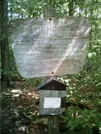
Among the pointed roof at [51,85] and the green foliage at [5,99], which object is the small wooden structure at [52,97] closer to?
the pointed roof at [51,85]

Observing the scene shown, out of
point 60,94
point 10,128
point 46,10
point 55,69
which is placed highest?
point 46,10

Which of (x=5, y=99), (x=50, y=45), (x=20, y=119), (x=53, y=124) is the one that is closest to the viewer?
(x=50, y=45)

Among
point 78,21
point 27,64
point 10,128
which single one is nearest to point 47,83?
point 27,64

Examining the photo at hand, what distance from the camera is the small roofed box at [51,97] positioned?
204cm

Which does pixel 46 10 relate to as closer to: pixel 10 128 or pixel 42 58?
pixel 42 58

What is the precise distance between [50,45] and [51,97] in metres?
0.61

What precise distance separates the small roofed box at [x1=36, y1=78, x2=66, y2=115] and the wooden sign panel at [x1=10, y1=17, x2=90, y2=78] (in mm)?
129

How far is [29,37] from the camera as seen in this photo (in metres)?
1.98

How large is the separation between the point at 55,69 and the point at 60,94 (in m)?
0.31

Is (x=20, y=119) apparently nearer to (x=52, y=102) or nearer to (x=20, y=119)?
(x=20, y=119)

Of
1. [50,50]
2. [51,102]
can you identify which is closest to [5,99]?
[51,102]

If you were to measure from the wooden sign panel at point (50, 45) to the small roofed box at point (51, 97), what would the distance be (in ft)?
0.42

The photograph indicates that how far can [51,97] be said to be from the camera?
6.73 feet

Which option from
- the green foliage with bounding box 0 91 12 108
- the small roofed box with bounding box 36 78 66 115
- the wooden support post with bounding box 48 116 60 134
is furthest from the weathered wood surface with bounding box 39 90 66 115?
the green foliage with bounding box 0 91 12 108
